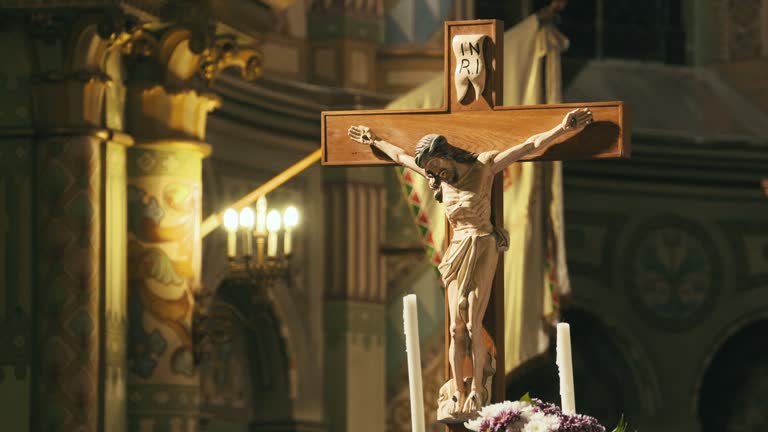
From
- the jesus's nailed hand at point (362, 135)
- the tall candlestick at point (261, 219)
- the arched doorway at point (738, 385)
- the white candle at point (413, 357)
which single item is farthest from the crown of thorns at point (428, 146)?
the arched doorway at point (738, 385)

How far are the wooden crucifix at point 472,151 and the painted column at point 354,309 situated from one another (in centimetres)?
1213

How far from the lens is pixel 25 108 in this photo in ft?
51.5

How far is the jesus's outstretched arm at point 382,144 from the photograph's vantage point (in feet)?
29.2

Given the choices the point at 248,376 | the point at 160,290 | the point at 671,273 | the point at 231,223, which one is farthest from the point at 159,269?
the point at 671,273

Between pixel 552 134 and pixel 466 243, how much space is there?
53 cm

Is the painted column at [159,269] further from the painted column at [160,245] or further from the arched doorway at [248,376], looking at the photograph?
the arched doorway at [248,376]

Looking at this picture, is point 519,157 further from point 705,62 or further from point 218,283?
point 705,62

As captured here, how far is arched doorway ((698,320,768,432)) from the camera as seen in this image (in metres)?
24.0

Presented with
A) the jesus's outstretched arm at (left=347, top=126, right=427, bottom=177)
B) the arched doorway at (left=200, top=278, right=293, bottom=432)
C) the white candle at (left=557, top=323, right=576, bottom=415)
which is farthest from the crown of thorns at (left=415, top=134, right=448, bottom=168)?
the arched doorway at (left=200, top=278, right=293, bottom=432)

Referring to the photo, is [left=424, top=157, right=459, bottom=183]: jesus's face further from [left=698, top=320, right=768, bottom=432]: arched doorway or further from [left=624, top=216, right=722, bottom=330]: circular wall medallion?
[left=698, top=320, right=768, bottom=432]: arched doorway

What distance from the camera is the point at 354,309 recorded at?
2130cm

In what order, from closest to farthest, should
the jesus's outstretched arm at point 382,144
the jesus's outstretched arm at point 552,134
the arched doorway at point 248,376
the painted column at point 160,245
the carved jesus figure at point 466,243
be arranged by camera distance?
1. the carved jesus figure at point 466,243
2. the jesus's outstretched arm at point 552,134
3. the jesus's outstretched arm at point 382,144
4. the painted column at point 160,245
5. the arched doorway at point 248,376

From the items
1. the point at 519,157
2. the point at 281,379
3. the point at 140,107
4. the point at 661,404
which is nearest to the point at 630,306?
the point at 661,404

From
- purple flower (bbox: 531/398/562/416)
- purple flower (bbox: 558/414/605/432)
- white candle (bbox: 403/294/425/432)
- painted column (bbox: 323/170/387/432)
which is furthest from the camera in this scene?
painted column (bbox: 323/170/387/432)
